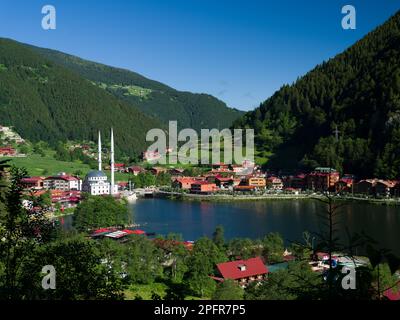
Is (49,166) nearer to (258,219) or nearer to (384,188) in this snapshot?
(258,219)

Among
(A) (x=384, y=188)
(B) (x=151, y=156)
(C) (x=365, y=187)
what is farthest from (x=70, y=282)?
(B) (x=151, y=156)

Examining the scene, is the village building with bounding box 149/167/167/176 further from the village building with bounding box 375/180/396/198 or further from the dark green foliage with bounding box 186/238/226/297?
the dark green foliage with bounding box 186/238/226/297

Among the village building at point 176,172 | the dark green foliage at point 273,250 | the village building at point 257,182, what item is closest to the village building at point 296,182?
the village building at point 257,182

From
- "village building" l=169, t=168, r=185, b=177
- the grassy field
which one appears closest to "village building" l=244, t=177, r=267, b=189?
"village building" l=169, t=168, r=185, b=177

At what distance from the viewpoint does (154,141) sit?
63406 mm

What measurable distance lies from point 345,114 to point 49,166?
76.8ft

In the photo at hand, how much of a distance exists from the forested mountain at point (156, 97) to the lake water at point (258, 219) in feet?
247

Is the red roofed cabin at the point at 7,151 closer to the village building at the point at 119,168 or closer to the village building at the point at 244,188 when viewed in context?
the village building at the point at 119,168

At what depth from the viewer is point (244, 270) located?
920cm

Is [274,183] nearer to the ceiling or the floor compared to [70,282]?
nearer to the floor

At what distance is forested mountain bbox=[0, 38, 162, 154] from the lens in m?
53.4

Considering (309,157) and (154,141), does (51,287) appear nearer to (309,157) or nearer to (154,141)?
(309,157)
